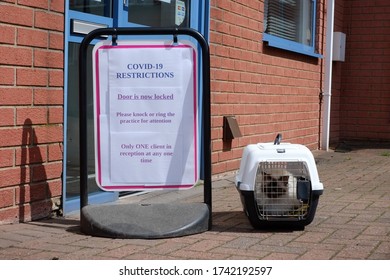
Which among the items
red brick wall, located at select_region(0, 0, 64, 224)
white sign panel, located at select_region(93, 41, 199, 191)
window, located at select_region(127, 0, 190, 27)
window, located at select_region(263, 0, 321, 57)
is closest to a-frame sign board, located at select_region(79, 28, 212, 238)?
white sign panel, located at select_region(93, 41, 199, 191)

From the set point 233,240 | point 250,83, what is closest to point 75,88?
point 233,240

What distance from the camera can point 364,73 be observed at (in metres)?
13.4

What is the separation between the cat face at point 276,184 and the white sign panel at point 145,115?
20.0 inches

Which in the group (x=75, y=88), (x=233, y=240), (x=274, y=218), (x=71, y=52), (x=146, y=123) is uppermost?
(x=71, y=52)

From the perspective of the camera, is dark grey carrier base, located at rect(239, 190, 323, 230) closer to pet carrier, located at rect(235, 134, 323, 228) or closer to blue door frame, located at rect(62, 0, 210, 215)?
pet carrier, located at rect(235, 134, 323, 228)

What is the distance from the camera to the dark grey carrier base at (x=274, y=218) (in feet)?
16.6

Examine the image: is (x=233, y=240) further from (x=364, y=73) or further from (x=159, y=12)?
(x=364, y=73)

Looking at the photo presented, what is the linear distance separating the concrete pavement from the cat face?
31cm

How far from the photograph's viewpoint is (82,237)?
4.91 metres

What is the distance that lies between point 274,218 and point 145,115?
3.88 feet

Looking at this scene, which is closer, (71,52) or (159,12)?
(71,52)

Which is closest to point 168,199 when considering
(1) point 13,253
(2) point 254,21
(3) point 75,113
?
(3) point 75,113

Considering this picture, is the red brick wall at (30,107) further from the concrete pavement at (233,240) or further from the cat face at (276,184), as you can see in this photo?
the cat face at (276,184)

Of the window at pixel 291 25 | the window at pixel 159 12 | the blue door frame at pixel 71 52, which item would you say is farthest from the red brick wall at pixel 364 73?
the blue door frame at pixel 71 52
